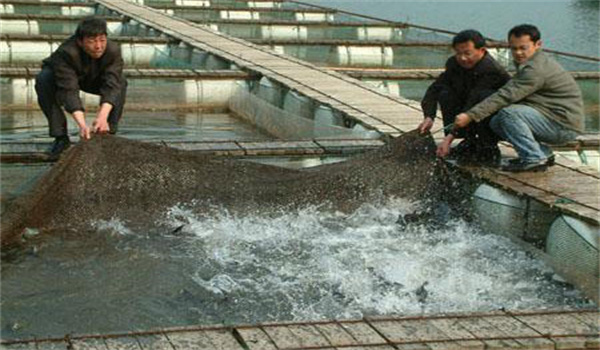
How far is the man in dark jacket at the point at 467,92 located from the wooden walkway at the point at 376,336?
3.04m

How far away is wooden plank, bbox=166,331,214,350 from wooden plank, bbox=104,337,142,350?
15cm

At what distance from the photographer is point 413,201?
766cm

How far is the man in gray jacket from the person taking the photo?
7.18m

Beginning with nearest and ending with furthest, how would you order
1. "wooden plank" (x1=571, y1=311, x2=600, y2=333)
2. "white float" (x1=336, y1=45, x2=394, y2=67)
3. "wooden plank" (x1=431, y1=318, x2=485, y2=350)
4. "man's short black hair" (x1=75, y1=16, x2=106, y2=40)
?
1. "wooden plank" (x1=431, y1=318, x2=485, y2=350)
2. "wooden plank" (x1=571, y1=311, x2=600, y2=333)
3. "man's short black hair" (x1=75, y1=16, x2=106, y2=40)
4. "white float" (x1=336, y1=45, x2=394, y2=67)

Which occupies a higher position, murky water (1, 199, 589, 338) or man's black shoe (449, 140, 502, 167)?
man's black shoe (449, 140, 502, 167)

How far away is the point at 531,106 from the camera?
7.32 metres

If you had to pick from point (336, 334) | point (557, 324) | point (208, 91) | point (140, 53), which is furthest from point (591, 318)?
point (140, 53)

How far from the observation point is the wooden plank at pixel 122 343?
4.17 metres

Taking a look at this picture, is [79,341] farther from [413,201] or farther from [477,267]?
[413,201]

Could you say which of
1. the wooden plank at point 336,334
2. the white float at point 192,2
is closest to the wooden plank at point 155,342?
the wooden plank at point 336,334

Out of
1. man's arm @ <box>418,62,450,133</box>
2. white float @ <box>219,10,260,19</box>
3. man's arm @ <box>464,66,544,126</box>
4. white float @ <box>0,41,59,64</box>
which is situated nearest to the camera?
man's arm @ <box>464,66,544,126</box>

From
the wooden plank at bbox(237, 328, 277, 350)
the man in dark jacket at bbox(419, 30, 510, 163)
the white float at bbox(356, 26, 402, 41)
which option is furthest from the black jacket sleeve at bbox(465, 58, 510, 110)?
the white float at bbox(356, 26, 402, 41)

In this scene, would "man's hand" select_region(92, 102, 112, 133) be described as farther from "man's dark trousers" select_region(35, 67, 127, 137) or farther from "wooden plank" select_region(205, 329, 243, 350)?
"wooden plank" select_region(205, 329, 243, 350)

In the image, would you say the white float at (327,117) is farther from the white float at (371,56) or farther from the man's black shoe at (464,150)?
the white float at (371,56)
